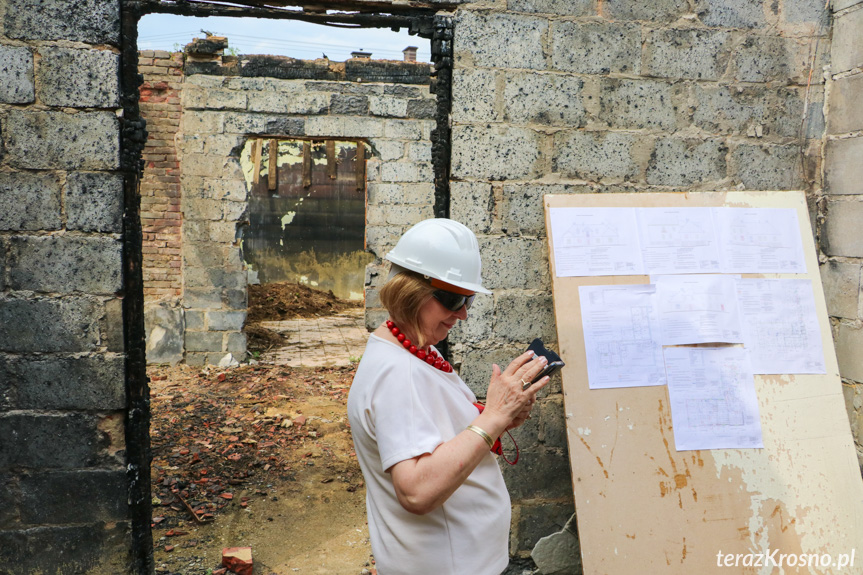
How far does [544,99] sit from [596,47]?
0.38 meters

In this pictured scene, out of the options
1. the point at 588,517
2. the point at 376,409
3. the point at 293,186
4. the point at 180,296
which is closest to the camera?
the point at 376,409

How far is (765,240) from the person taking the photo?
3268 millimetres

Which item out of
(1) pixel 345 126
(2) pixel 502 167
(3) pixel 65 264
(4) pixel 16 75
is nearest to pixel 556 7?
(2) pixel 502 167

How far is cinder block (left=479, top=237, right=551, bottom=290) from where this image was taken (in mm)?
3363

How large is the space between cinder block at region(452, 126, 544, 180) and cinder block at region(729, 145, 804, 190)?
107 cm

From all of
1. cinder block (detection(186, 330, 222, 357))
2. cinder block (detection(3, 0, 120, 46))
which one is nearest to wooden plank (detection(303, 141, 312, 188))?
cinder block (detection(186, 330, 222, 357))

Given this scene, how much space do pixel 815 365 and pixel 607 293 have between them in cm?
104

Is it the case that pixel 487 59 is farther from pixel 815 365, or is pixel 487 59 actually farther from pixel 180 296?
pixel 180 296

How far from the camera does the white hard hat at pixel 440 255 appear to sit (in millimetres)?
Result: 1970

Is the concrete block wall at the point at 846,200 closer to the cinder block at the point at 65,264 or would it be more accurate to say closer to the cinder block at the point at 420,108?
the cinder block at the point at 65,264

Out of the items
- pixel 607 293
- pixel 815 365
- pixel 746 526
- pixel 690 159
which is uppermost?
pixel 690 159

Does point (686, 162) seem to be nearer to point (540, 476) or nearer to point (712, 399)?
point (712, 399)

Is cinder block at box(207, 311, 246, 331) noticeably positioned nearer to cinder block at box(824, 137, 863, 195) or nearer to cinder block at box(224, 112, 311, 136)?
cinder block at box(224, 112, 311, 136)

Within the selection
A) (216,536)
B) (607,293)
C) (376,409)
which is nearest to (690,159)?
(607,293)
